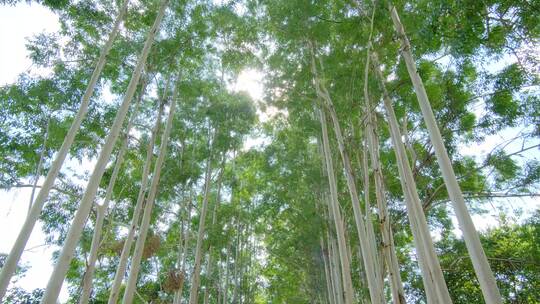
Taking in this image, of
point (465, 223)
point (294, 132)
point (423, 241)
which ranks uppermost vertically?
point (294, 132)

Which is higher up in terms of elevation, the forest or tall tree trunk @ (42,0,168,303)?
the forest

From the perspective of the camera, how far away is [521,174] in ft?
19.8

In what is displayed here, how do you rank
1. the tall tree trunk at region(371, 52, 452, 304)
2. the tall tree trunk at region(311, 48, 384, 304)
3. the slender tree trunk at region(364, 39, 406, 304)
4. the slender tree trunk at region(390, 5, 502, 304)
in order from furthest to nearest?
the tall tree trunk at region(311, 48, 384, 304) < the slender tree trunk at region(364, 39, 406, 304) < the tall tree trunk at region(371, 52, 452, 304) < the slender tree trunk at region(390, 5, 502, 304)

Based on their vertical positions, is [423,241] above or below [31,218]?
below

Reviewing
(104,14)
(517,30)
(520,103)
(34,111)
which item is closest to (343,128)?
(520,103)

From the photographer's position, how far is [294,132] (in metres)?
8.47

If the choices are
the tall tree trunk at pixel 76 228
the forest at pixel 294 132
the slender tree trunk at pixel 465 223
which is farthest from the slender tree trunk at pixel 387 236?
the tall tree trunk at pixel 76 228

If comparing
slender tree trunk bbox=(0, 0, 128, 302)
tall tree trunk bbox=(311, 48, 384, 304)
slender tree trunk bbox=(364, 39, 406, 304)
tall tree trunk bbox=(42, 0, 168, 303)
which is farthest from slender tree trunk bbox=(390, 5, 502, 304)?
slender tree trunk bbox=(0, 0, 128, 302)

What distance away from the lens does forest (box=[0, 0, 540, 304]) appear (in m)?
3.73

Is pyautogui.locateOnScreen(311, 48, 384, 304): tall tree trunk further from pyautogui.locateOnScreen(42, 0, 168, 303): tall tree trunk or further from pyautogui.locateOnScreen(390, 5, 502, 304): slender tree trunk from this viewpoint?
pyautogui.locateOnScreen(42, 0, 168, 303): tall tree trunk

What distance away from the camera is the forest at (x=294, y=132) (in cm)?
373

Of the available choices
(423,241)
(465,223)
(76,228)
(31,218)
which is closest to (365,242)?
(423,241)

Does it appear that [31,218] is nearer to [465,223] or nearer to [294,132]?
[465,223]

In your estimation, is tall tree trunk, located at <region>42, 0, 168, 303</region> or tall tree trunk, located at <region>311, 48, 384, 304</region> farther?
tall tree trunk, located at <region>311, 48, 384, 304</region>
